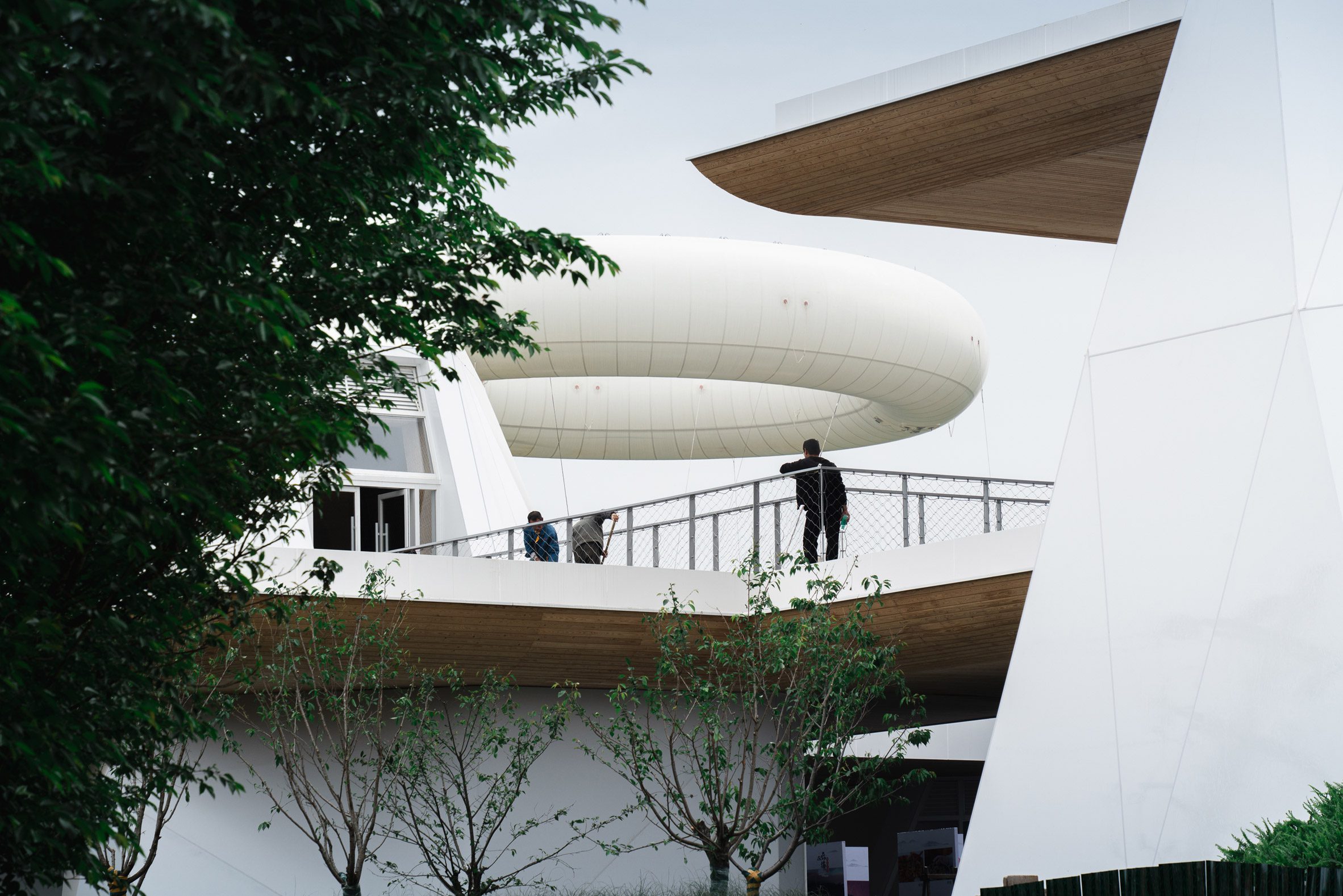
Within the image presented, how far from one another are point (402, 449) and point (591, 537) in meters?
4.03

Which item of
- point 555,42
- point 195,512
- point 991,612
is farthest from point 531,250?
point 991,612

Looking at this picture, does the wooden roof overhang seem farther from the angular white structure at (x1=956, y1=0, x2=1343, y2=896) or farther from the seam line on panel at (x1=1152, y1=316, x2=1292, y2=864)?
the seam line on panel at (x1=1152, y1=316, x2=1292, y2=864)

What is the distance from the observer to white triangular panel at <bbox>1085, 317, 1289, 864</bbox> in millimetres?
8336

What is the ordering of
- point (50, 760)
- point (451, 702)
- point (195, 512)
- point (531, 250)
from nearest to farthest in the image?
point (50, 760) < point (195, 512) < point (531, 250) < point (451, 702)

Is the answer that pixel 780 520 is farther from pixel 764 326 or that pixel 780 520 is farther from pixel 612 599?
pixel 764 326

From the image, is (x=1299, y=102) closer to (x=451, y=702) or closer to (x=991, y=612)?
(x=991, y=612)

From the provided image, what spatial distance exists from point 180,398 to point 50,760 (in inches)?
47.3

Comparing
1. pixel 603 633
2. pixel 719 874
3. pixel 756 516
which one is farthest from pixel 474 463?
pixel 719 874

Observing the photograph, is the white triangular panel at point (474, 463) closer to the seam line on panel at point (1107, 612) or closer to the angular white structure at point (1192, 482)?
the angular white structure at point (1192, 482)

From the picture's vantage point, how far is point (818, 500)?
14.2m

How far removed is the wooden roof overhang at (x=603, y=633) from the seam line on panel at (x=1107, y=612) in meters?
2.94

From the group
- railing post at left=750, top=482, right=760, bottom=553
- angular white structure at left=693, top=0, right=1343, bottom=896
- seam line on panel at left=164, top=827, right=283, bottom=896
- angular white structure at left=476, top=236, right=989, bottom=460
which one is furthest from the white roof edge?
seam line on panel at left=164, top=827, right=283, bottom=896

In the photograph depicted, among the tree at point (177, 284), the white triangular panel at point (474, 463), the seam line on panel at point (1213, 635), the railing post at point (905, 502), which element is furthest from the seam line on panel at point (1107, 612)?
the white triangular panel at point (474, 463)

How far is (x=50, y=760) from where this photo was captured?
14.3ft
